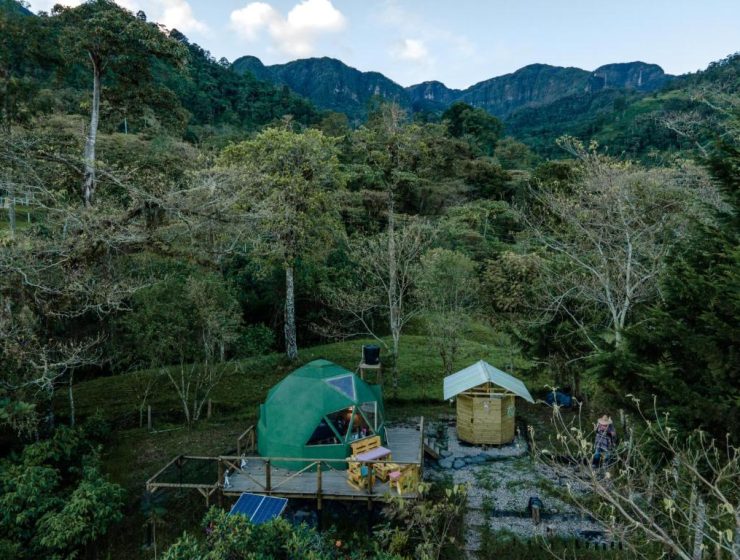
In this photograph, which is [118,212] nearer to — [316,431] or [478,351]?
[316,431]

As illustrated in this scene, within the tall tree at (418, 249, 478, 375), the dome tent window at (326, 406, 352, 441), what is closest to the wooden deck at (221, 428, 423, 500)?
the dome tent window at (326, 406, 352, 441)

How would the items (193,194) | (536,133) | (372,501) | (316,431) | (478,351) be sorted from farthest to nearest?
(536,133)
(478,351)
(193,194)
(316,431)
(372,501)

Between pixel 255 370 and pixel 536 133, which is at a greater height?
pixel 536 133

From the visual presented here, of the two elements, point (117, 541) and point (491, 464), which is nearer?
point (117, 541)

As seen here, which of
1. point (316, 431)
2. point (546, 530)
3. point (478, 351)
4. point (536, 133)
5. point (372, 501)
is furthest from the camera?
point (536, 133)

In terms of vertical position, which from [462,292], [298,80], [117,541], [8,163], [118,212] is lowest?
[117,541]

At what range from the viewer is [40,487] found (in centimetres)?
964

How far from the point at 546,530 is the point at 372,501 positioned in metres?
3.53

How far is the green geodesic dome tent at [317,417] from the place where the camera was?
11.2 metres

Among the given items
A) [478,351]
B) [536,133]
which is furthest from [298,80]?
[478,351]

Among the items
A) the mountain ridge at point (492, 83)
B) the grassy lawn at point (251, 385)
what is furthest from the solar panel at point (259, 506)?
the mountain ridge at point (492, 83)

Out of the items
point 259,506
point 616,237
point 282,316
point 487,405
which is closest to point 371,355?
point 487,405

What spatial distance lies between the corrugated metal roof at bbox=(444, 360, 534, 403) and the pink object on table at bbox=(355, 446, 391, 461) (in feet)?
9.41

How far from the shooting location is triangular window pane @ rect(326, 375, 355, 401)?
12031mm
